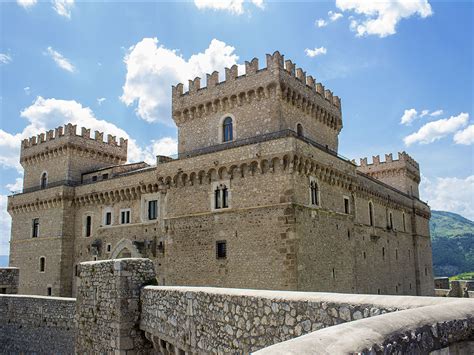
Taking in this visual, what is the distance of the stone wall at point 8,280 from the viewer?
2233 centimetres

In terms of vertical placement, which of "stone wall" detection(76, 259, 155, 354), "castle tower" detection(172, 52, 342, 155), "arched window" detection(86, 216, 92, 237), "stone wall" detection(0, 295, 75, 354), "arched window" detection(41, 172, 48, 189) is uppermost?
"castle tower" detection(172, 52, 342, 155)

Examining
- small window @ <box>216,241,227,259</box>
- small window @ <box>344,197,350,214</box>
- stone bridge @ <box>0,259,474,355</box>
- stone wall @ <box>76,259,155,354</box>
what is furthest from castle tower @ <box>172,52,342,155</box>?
stone wall @ <box>76,259,155,354</box>

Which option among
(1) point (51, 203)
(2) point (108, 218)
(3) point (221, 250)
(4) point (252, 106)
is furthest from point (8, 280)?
(4) point (252, 106)

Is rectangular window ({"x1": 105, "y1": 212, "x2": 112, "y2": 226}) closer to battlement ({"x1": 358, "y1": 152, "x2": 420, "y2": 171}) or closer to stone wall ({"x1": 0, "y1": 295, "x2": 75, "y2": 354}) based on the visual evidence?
stone wall ({"x1": 0, "y1": 295, "x2": 75, "y2": 354})

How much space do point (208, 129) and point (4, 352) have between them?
14.9 metres

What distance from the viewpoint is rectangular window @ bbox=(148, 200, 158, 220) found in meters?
25.6

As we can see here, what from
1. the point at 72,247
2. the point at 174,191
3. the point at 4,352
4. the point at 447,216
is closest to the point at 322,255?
the point at 174,191

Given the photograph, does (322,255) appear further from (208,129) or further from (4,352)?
(4,352)

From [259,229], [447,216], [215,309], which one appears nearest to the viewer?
[215,309]

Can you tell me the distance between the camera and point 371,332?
3.21 metres

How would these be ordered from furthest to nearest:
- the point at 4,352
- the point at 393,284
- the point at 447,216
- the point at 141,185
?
the point at 447,216 → the point at 393,284 → the point at 141,185 → the point at 4,352

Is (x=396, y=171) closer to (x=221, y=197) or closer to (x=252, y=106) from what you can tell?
(x=252, y=106)

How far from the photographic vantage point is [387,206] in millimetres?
31125

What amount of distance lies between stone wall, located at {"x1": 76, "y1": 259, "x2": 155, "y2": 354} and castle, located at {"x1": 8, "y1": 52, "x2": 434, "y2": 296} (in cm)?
756
